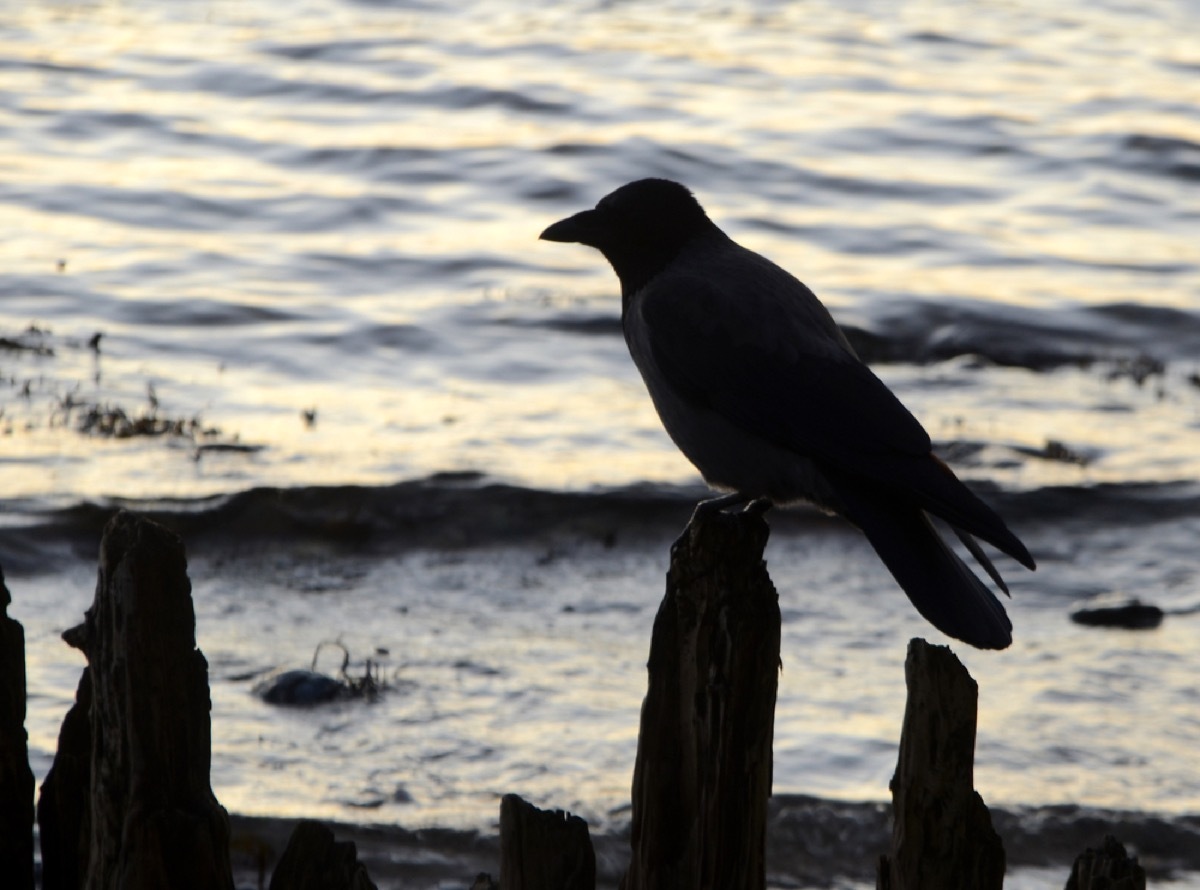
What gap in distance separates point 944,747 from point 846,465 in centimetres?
114

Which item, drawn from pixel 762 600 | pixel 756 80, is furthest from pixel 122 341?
pixel 756 80

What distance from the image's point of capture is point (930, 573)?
12.4 ft

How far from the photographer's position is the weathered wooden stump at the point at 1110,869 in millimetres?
2979

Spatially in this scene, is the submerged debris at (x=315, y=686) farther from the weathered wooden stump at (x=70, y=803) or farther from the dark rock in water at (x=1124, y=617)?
the dark rock in water at (x=1124, y=617)

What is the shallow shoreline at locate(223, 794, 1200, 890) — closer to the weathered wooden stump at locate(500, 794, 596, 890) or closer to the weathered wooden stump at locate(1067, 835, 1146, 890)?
the weathered wooden stump at locate(500, 794, 596, 890)

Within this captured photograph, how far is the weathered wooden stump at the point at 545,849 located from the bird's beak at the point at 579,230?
89.1 inches

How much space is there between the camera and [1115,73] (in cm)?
1872

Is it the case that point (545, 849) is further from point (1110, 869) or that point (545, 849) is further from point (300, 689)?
point (300, 689)

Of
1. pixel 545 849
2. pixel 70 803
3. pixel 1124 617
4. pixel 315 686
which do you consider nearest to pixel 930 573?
pixel 545 849

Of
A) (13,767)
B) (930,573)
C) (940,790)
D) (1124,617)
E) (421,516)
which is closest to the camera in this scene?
(940,790)

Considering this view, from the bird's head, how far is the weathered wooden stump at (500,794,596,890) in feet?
7.07

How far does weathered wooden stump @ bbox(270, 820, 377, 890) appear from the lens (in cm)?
323

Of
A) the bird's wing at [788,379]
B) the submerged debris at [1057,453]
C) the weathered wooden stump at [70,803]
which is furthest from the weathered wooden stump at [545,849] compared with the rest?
the submerged debris at [1057,453]

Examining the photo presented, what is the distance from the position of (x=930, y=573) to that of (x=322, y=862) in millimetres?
1375
